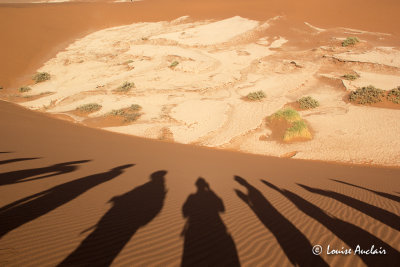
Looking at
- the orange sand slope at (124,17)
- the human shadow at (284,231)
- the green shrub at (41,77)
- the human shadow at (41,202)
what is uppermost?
the orange sand slope at (124,17)

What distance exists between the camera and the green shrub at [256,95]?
46.7ft

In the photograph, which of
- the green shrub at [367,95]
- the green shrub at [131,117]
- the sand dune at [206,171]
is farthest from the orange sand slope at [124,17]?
the green shrub at [367,95]

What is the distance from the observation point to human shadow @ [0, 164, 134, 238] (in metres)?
3.12

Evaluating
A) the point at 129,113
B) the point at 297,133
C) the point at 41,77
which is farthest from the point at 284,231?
the point at 41,77

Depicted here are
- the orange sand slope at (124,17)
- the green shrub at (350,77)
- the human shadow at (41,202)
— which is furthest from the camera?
the orange sand slope at (124,17)

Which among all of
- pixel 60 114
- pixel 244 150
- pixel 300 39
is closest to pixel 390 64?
pixel 300 39

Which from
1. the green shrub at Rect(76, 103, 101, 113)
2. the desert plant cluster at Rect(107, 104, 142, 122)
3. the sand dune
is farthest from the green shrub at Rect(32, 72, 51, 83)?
the desert plant cluster at Rect(107, 104, 142, 122)

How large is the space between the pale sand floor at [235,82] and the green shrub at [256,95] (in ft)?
1.45

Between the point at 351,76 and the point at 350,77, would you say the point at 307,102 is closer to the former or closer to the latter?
the point at 350,77

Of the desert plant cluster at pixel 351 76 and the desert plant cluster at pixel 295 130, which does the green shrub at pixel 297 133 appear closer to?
the desert plant cluster at pixel 295 130

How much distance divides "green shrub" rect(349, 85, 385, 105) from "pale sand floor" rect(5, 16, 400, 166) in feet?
2.17

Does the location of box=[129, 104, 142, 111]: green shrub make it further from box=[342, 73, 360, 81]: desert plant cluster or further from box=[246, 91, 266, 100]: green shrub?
box=[342, 73, 360, 81]: desert plant cluster

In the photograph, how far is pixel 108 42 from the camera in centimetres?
2766

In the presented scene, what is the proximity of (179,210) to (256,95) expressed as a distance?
11.7 m
